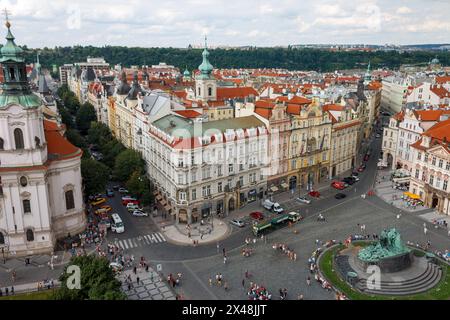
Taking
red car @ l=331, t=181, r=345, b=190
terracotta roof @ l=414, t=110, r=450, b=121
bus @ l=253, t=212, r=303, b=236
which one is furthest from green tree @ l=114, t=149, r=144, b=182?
terracotta roof @ l=414, t=110, r=450, b=121

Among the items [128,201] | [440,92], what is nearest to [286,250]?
[128,201]

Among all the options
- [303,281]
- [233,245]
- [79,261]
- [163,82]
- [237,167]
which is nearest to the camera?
[79,261]

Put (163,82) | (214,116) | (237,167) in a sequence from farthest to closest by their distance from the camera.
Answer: (163,82)
(214,116)
(237,167)

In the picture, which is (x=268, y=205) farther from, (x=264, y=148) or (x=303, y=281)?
(x=303, y=281)

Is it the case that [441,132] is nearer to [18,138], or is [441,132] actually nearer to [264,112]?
[264,112]

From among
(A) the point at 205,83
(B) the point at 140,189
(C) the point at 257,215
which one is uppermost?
(A) the point at 205,83

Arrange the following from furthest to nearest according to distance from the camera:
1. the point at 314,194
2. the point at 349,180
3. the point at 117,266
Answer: the point at 349,180 < the point at 314,194 < the point at 117,266

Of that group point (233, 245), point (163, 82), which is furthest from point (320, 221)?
point (163, 82)
